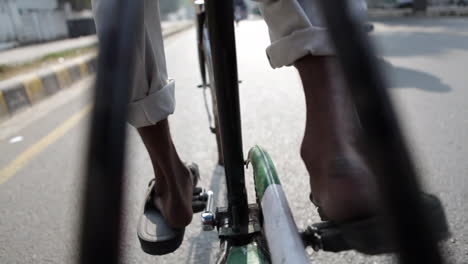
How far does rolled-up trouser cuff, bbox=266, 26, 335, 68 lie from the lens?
57 centimetres

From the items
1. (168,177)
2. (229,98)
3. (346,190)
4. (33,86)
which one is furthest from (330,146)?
(33,86)

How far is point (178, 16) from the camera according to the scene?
45.0 metres

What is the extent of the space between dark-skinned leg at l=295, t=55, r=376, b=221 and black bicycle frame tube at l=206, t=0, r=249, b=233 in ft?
0.44

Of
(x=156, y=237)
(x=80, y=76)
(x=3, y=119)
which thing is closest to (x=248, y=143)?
(x=156, y=237)

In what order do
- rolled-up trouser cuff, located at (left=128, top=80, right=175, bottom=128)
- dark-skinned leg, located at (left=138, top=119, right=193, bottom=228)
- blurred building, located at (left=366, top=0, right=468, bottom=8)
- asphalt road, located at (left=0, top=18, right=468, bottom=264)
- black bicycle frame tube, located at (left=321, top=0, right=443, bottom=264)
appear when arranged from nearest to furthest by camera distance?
black bicycle frame tube, located at (left=321, top=0, right=443, bottom=264), rolled-up trouser cuff, located at (left=128, top=80, right=175, bottom=128), dark-skinned leg, located at (left=138, top=119, right=193, bottom=228), asphalt road, located at (left=0, top=18, right=468, bottom=264), blurred building, located at (left=366, top=0, right=468, bottom=8)

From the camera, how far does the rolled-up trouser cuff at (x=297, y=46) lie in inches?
22.6

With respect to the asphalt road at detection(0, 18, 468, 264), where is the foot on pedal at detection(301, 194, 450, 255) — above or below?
above

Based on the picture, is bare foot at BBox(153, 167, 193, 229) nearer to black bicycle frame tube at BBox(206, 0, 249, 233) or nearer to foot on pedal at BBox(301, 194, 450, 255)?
black bicycle frame tube at BBox(206, 0, 249, 233)

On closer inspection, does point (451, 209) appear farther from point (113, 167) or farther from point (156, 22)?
point (113, 167)

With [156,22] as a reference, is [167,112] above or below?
below

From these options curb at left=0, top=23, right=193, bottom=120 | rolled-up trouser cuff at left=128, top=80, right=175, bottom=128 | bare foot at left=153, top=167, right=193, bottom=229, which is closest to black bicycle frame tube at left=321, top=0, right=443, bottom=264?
rolled-up trouser cuff at left=128, top=80, right=175, bottom=128

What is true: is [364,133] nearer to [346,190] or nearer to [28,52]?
[346,190]

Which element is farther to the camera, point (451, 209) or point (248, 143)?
point (248, 143)

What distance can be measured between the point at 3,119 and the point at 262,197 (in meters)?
3.51
